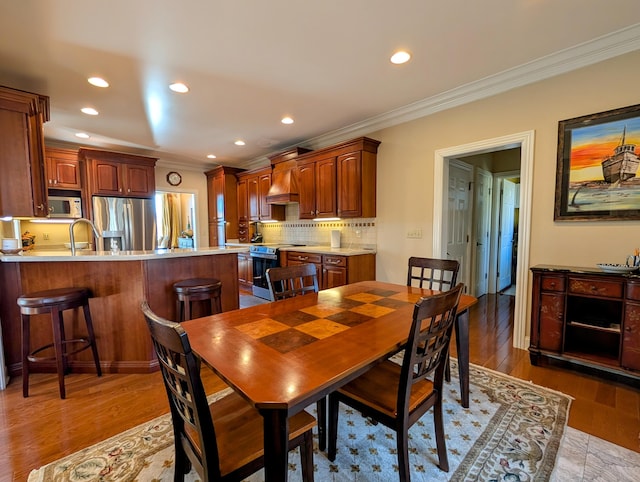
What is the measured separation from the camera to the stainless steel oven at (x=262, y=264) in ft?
15.8

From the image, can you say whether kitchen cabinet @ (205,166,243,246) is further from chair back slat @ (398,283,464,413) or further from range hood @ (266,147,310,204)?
chair back slat @ (398,283,464,413)

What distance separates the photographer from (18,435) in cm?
176

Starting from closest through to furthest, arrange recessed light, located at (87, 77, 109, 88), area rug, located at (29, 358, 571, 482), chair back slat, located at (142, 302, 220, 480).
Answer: chair back slat, located at (142, 302, 220, 480) → area rug, located at (29, 358, 571, 482) → recessed light, located at (87, 77, 109, 88)

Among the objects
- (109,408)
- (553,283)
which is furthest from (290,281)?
(553,283)

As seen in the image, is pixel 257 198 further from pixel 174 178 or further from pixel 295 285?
pixel 295 285

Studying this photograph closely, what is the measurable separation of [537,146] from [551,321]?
157 cm

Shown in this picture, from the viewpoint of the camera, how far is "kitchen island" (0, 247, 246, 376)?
8.09ft

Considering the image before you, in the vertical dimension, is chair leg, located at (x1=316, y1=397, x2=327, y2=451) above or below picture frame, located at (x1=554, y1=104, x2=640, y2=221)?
below

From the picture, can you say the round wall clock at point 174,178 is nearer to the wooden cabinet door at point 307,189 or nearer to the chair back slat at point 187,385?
the wooden cabinet door at point 307,189

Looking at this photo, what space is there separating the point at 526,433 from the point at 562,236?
1.74 m

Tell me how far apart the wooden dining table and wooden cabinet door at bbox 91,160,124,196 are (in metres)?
4.49

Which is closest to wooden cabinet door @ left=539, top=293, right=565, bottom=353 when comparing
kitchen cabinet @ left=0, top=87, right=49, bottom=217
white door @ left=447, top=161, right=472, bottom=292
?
white door @ left=447, top=161, right=472, bottom=292

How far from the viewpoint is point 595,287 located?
2.21 m

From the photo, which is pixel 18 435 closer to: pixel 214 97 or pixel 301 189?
pixel 214 97
